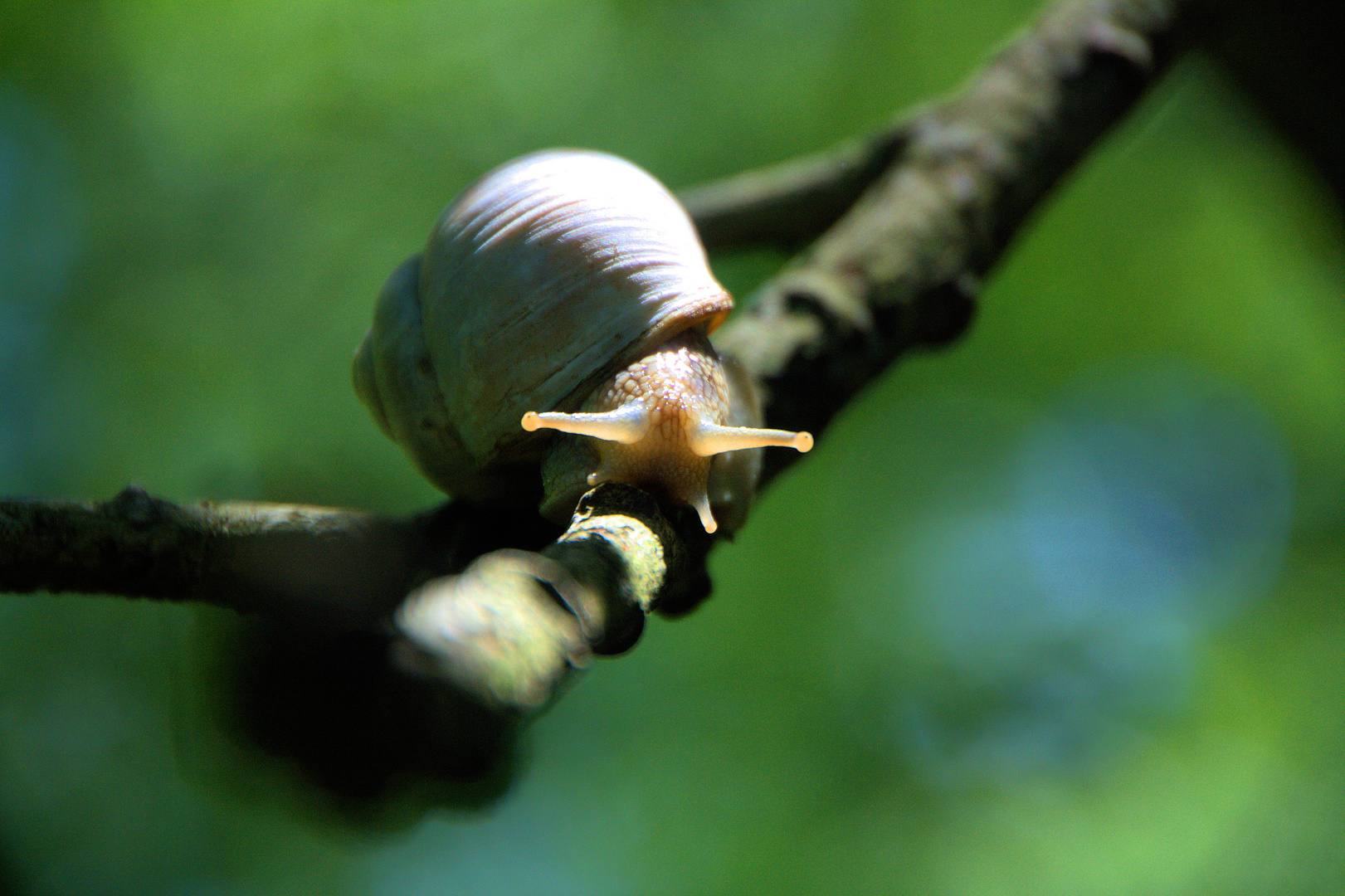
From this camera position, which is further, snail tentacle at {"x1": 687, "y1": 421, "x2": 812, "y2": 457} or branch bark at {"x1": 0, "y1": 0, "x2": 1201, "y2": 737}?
snail tentacle at {"x1": 687, "y1": 421, "x2": 812, "y2": 457}

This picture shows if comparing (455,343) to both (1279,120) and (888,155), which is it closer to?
(888,155)

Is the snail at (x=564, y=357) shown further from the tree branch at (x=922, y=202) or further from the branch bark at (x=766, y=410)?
the tree branch at (x=922, y=202)

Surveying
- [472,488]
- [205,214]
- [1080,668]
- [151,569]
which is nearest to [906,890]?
[1080,668]

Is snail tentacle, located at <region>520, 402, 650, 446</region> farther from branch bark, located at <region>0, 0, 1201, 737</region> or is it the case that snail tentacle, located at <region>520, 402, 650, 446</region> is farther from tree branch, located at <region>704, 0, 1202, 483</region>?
tree branch, located at <region>704, 0, 1202, 483</region>

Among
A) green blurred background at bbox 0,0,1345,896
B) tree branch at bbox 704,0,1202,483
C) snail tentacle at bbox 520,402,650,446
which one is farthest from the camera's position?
green blurred background at bbox 0,0,1345,896

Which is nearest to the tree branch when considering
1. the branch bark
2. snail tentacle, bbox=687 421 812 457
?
the branch bark

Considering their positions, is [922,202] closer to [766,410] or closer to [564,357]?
[766,410]

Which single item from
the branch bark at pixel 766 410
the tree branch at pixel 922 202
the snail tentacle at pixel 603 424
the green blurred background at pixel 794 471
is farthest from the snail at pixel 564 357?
the green blurred background at pixel 794 471
